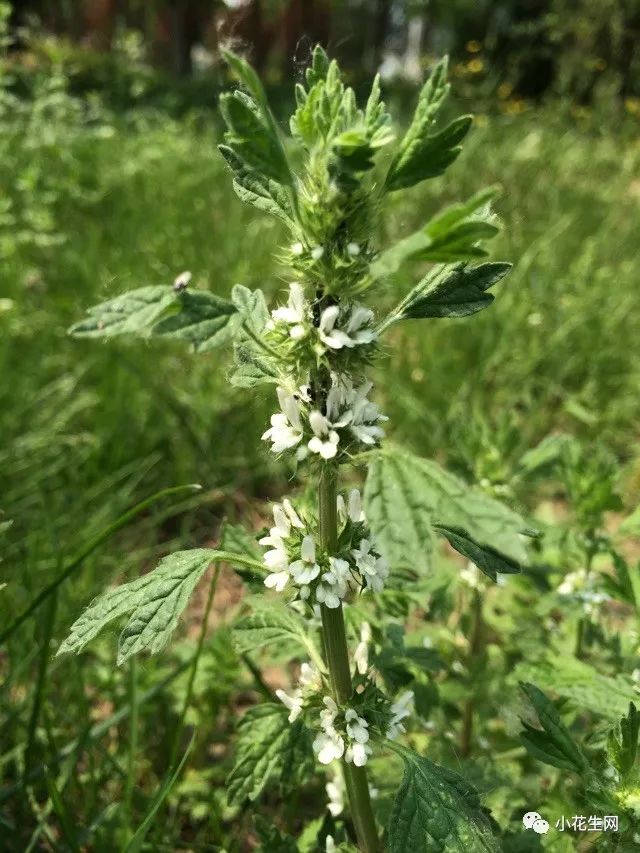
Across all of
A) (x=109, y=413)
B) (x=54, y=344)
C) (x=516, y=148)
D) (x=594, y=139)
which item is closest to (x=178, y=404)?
(x=109, y=413)

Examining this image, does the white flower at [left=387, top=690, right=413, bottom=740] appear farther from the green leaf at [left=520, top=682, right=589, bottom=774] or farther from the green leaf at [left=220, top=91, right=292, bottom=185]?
the green leaf at [left=220, top=91, right=292, bottom=185]

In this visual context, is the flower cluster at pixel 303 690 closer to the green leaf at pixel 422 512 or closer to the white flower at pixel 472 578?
the green leaf at pixel 422 512

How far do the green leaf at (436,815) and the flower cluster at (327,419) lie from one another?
1.55ft

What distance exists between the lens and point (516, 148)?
199 inches

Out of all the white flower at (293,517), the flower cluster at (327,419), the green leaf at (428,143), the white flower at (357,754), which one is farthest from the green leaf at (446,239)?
the white flower at (357,754)

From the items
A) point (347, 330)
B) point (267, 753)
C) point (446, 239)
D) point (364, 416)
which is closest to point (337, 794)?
point (267, 753)

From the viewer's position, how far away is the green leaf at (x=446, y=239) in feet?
2.07

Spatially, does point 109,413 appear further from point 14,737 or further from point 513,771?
point 513,771

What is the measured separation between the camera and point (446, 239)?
674 mm

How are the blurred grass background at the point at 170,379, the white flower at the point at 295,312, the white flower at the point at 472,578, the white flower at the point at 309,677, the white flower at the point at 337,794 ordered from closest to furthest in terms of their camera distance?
the white flower at the point at 295,312
the white flower at the point at 309,677
the white flower at the point at 337,794
the blurred grass background at the point at 170,379
the white flower at the point at 472,578

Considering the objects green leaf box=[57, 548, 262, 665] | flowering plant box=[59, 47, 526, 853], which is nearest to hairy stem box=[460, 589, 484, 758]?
flowering plant box=[59, 47, 526, 853]

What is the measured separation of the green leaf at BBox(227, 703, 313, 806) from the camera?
1091 millimetres

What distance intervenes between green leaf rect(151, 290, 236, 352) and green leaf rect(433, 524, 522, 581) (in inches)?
13.9

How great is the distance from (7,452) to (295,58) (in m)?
1.61
